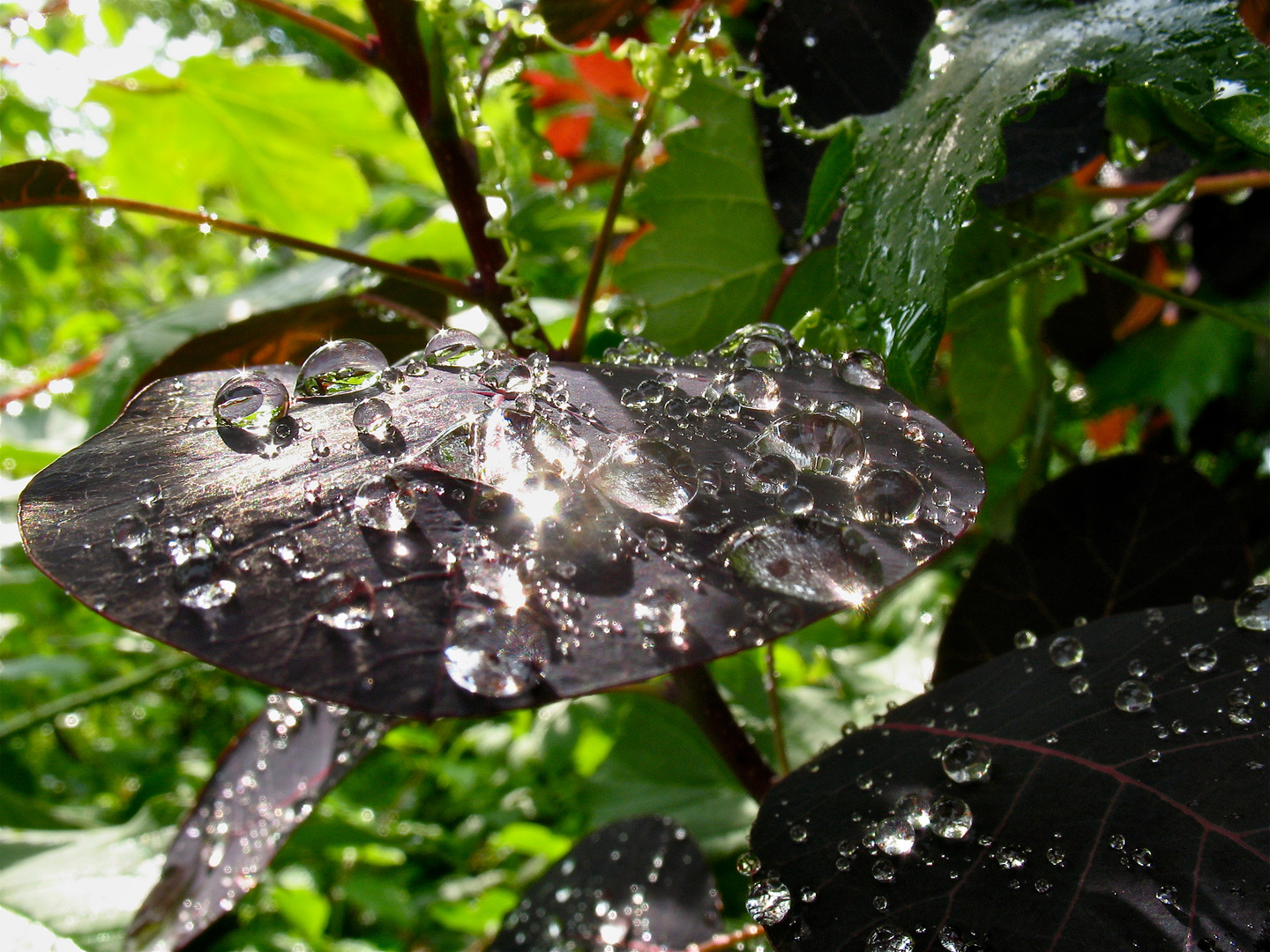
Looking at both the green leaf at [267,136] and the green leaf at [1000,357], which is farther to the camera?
the green leaf at [267,136]

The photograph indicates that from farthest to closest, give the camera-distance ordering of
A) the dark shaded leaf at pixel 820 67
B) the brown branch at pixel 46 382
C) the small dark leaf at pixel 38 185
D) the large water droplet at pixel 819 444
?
the brown branch at pixel 46 382 < the dark shaded leaf at pixel 820 67 < the small dark leaf at pixel 38 185 < the large water droplet at pixel 819 444

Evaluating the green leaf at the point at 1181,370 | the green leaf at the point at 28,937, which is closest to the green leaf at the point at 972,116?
the green leaf at the point at 1181,370

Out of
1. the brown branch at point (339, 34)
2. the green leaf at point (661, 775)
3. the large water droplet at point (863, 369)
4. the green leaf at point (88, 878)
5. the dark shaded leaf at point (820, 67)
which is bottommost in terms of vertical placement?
the green leaf at point (661, 775)

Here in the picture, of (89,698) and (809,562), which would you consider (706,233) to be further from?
(89,698)

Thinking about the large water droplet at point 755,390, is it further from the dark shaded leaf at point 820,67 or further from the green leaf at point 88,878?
the green leaf at point 88,878

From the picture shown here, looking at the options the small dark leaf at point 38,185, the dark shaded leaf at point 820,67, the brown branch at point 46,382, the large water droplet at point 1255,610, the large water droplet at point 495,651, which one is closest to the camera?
the large water droplet at point 495,651

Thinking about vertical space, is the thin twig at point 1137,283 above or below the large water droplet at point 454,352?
below
